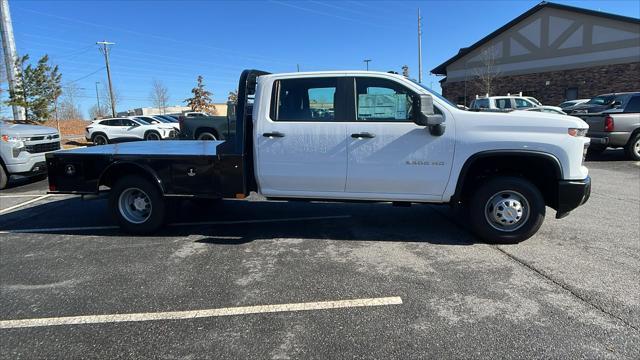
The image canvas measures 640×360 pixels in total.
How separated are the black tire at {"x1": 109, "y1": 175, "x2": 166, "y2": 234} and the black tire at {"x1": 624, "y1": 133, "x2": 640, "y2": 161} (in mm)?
12882

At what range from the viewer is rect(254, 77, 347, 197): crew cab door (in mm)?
5117

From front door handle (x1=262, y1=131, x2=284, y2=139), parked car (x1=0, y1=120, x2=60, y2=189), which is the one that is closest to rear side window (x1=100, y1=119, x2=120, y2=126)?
parked car (x1=0, y1=120, x2=60, y2=189)

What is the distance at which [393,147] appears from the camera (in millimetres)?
4988

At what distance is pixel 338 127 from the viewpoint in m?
5.08

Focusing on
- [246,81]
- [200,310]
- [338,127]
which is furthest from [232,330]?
[246,81]

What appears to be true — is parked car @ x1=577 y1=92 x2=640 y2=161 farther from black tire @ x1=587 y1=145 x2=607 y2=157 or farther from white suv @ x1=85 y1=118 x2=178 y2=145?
white suv @ x1=85 y1=118 x2=178 y2=145

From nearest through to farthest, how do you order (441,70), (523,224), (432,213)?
(523,224) → (432,213) → (441,70)

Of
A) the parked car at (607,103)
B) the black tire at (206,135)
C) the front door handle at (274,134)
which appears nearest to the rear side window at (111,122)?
the black tire at (206,135)

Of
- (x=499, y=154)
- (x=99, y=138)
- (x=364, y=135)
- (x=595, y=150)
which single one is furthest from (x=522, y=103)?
(x=99, y=138)

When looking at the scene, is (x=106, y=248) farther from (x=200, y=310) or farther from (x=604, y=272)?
(x=604, y=272)

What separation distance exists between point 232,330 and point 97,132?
25.8 metres

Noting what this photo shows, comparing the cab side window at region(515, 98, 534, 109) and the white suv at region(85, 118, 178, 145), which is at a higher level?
the cab side window at region(515, 98, 534, 109)

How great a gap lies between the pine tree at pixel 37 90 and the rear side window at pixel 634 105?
2990 cm

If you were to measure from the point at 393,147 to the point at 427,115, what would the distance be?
54 centimetres
